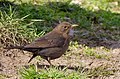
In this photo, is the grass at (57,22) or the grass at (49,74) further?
the grass at (57,22)

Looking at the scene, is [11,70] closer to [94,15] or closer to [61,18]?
[61,18]

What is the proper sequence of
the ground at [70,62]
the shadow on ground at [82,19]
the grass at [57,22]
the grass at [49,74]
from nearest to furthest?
1. the grass at [49,74]
2. the grass at [57,22]
3. the ground at [70,62]
4. the shadow on ground at [82,19]

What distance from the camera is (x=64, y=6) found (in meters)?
13.2

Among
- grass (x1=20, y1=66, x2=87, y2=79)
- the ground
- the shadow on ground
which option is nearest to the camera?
grass (x1=20, y1=66, x2=87, y2=79)

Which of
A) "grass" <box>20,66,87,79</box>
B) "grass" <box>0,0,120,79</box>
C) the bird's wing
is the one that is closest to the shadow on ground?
"grass" <box>0,0,120,79</box>

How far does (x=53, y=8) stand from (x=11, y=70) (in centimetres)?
506

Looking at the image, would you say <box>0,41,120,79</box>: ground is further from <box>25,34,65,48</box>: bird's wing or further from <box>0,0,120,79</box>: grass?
<box>25,34,65,48</box>: bird's wing

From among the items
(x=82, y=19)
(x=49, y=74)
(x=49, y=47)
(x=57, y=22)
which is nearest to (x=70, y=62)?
(x=49, y=47)

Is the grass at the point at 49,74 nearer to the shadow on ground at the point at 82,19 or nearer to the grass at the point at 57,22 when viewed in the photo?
the grass at the point at 57,22

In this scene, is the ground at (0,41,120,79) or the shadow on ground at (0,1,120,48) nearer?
the ground at (0,41,120,79)

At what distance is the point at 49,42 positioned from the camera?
8.43m

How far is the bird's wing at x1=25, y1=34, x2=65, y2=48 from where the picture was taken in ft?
27.2

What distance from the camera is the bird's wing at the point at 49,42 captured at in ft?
27.2

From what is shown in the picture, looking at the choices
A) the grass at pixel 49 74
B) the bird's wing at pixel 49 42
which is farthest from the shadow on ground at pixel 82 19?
the grass at pixel 49 74
